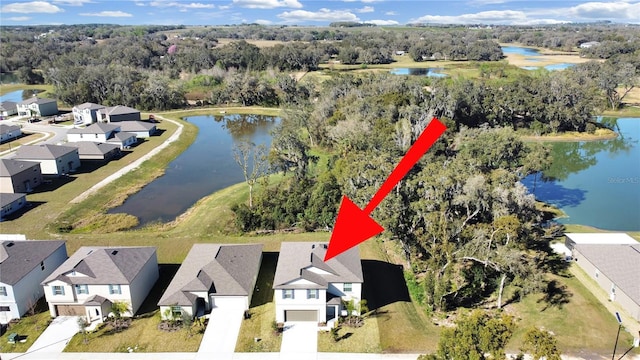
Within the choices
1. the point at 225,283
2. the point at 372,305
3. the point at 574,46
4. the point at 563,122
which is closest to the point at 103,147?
the point at 225,283

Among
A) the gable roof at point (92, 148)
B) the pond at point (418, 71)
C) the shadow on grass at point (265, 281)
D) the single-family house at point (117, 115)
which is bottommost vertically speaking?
the shadow on grass at point (265, 281)

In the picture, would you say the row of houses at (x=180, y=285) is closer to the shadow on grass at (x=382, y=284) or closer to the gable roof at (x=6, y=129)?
the shadow on grass at (x=382, y=284)

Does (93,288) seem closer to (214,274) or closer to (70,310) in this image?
(70,310)

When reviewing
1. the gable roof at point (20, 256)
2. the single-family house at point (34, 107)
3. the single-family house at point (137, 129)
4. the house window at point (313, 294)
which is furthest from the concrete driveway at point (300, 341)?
the single-family house at point (34, 107)

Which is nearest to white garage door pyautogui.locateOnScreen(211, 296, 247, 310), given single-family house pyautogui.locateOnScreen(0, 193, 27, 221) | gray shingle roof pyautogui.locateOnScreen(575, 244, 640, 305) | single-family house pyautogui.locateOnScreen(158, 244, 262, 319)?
single-family house pyautogui.locateOnScreen(158, 244, 262, 319)

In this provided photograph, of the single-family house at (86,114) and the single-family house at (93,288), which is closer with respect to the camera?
the single-family house at (93,288)

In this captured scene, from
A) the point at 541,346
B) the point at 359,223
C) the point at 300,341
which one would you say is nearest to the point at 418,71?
the point at 359,223

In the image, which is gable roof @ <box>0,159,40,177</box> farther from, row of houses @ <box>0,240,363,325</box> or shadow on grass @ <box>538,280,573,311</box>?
shadow on grass @ <box>538,280,573,311</box>

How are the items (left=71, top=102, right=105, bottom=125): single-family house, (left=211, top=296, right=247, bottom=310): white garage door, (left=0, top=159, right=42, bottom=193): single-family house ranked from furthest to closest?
1. (left=71, top=102, right=105, bottom=125): single-family house
2. (left=0, top=159, right=42, bottom=193): single-family house
3. (left=211, top=296, right=247, bottom=310): white garage door
